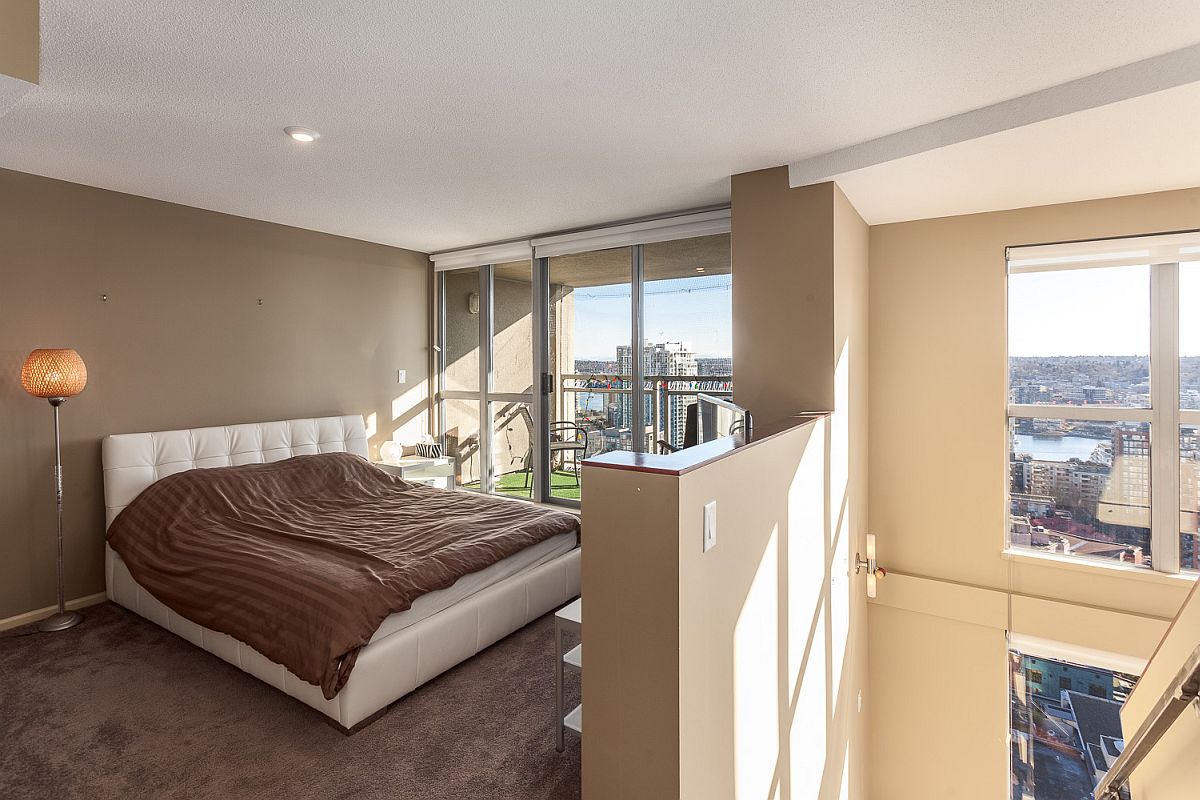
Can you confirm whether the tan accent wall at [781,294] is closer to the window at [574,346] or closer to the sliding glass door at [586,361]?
the window at [574,346]

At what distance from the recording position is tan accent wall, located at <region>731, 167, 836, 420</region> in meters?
2.83

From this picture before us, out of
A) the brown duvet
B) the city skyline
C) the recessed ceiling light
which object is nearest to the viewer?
the brown duvet

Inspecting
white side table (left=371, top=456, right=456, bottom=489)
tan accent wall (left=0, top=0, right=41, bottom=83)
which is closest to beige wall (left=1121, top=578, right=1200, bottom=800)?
tan accent wall (left=0, top=0, right=41, bottom=83)

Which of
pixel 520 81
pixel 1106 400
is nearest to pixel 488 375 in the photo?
pixel 520 81

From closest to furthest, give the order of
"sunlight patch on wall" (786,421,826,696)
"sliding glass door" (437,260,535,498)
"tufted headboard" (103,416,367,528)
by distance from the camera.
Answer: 1. "sunlight patch on wall" (786,421,826,696)
2. "tufted headboard" (103,416,367,528)
3. "sliding glass door" (437,260,535,498)

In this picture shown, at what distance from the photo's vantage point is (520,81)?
2117mm

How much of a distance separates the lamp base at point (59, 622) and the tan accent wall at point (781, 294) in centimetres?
390

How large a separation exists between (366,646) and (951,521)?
323 cm

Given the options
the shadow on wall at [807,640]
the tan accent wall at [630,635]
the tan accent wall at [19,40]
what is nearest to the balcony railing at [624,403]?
the shadow on wall at [807,640]

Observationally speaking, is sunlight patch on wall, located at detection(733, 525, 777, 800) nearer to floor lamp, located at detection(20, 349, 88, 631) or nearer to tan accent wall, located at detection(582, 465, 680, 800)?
tan accent wall, located at detection(582, 465, 680, 800)

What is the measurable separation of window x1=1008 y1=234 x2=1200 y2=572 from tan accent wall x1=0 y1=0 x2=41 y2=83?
4104 millimetres

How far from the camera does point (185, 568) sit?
281 cm

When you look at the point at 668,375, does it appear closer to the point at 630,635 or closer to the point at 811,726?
the point at 811,726

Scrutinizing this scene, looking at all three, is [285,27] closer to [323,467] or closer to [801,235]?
[801,235]
